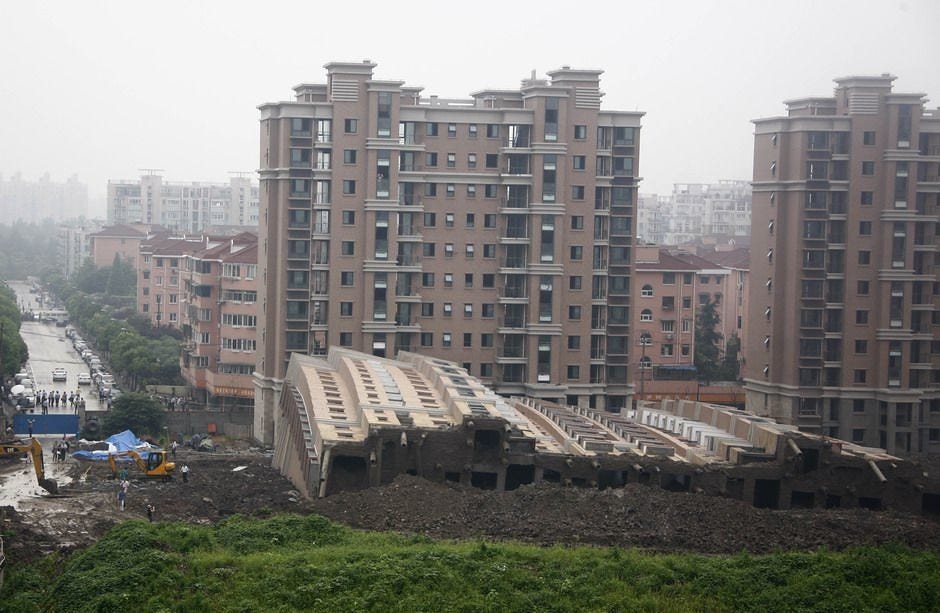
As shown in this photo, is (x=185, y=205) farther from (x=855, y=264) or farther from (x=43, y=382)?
(x=855, y=264)

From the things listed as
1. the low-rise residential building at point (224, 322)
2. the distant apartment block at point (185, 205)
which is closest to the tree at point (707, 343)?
the low-rise residential building at point (224, 322)

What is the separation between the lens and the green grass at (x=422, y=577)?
65.9ft

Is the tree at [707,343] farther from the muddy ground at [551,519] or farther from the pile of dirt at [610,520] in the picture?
the pile of dirt at [610,520]

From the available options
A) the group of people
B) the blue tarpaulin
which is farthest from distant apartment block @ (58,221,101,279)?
the blue tarpaulin

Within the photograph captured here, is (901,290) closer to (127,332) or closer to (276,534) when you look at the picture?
(276,534)

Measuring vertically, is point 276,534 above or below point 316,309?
below

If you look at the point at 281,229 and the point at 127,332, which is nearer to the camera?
the point at 281,229

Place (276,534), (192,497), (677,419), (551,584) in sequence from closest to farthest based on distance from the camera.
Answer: (551,584) → (276,534) → (192,497) → (677,419)

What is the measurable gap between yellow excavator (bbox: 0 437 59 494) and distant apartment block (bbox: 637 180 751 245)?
265 feet

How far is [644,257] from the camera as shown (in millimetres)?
57250

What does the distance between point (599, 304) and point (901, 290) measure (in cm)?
920

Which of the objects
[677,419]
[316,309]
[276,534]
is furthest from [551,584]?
[316,309]

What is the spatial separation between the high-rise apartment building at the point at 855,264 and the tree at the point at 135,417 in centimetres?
1867

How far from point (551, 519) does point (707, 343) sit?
3599cm
